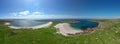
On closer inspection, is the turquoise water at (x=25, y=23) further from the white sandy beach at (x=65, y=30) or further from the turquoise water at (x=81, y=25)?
the turquoise water at (x=81, y=25)

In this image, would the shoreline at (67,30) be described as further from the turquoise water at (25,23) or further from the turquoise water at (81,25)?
the turquoise water at (25,23)

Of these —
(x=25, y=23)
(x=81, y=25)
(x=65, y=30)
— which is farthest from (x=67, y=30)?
(x=25, y=23)

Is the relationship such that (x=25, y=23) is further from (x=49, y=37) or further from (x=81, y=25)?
(x=81, y=25)

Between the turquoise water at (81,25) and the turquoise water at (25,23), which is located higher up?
the turquoise water at (25,23)

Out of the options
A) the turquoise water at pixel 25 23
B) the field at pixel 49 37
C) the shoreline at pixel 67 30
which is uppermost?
the turquoise water at pixel 25 23

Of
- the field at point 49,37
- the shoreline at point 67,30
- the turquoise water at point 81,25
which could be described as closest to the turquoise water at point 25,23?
the field at point 49,37

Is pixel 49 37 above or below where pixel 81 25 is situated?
below

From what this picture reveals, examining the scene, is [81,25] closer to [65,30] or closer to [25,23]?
[65,30]

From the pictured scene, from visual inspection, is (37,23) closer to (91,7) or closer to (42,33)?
(42,33)
